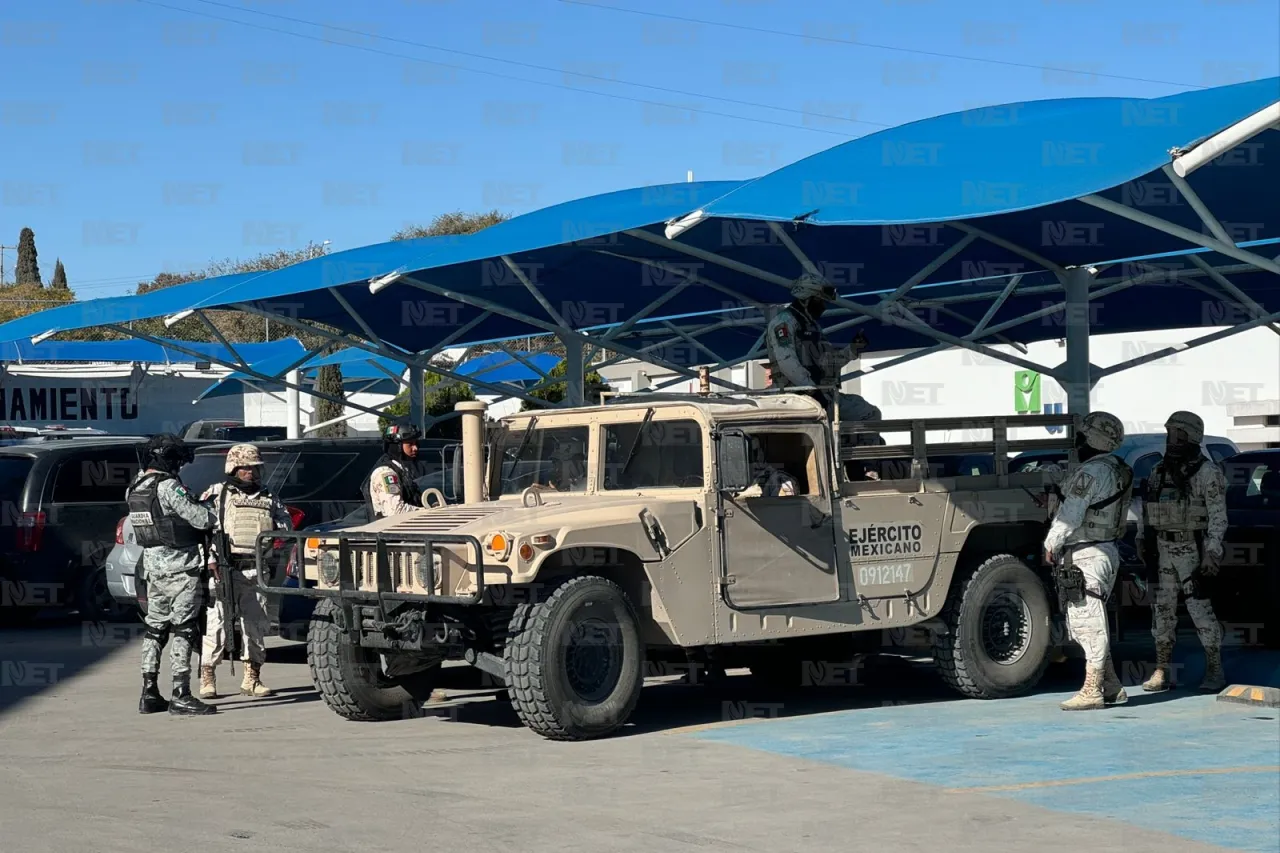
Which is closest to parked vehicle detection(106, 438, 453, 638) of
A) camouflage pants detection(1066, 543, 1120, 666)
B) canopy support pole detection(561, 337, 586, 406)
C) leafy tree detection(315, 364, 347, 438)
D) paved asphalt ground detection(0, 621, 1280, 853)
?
paved asphalt ground detection(0, 621, 1280, 853)

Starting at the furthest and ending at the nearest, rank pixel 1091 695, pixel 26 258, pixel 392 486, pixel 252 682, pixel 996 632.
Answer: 1. pixel 26 258
2. pixel 392 486
3. pixel 252 682
4. pixel 996 632
5. pixel 1091 695

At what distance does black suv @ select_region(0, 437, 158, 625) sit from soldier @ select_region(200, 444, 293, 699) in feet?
18.4

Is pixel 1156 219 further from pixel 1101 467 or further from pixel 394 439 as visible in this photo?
pixel 394 439

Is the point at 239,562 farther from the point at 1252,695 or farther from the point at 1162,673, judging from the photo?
the point at 1252,695

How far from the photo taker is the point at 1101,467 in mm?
9898

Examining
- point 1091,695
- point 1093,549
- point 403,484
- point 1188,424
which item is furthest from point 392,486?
point 1188,424

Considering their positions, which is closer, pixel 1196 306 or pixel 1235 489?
pixel 1235 489

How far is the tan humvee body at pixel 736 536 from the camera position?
8820mm

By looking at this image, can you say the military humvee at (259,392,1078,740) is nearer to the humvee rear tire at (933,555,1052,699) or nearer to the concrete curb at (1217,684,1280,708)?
the humvee rear tire at (933,555,1052,699)

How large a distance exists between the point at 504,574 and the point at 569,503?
1.02 m

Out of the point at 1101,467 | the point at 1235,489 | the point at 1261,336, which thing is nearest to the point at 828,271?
the point at 1235,489

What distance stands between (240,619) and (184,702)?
650 millimetres

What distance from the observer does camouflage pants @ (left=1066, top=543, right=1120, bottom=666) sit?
9859 millimetres

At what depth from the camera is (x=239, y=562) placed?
1049 cm
